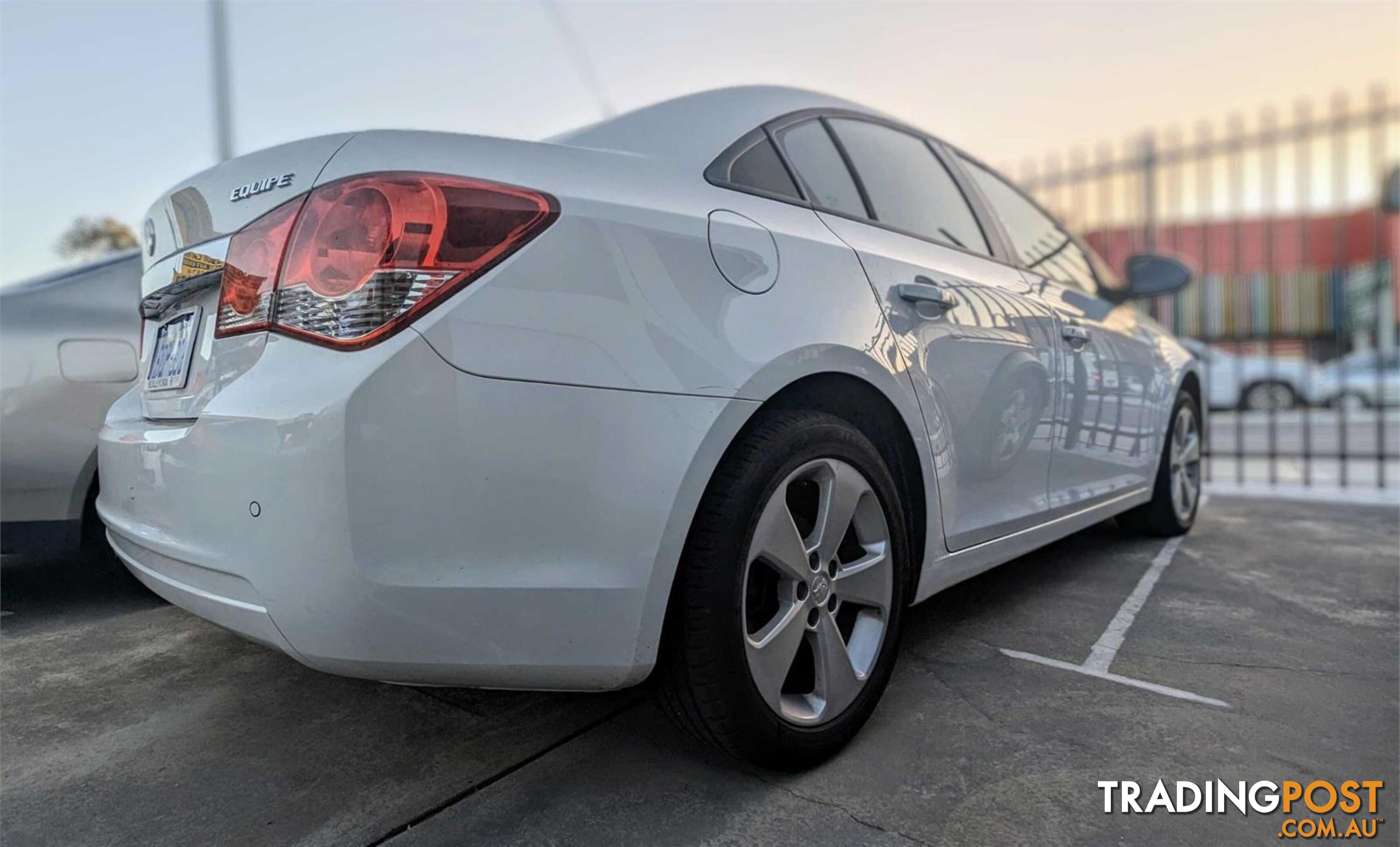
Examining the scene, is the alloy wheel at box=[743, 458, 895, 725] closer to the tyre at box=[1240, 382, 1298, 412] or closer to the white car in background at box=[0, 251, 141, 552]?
the white car in background at box=[0, 251, 141, 552]

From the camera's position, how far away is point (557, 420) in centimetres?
139

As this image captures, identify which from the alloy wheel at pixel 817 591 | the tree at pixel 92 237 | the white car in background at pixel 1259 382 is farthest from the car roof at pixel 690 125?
the white car in background at pixel 1259 382

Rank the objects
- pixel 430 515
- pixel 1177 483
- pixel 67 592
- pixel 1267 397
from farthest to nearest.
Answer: pixel 1267 397 < pixel 1177 483 < pixel 67 592 < pixel 430 515

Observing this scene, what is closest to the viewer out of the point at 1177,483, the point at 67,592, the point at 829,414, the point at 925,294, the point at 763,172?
the point at 829,414

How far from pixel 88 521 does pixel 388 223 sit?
2252 mm

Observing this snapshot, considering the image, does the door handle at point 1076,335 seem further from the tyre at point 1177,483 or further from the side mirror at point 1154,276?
the tyre at point 1177,483

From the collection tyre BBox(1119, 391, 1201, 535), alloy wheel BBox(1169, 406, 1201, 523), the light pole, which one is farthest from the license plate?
the light pole

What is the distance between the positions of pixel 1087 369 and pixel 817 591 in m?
1.75

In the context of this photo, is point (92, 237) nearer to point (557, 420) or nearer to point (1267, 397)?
point (557, 420)

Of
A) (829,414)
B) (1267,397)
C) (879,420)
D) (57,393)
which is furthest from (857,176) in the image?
(1267,397)

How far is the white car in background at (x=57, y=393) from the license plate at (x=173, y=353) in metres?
1.10

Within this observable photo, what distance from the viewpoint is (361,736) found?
76.0 inches

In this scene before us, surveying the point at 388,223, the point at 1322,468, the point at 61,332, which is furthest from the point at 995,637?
the point at 1322,468

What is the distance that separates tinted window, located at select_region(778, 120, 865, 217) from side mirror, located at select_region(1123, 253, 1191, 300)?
2099 millimetres
